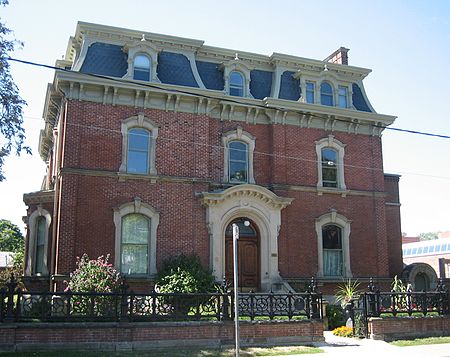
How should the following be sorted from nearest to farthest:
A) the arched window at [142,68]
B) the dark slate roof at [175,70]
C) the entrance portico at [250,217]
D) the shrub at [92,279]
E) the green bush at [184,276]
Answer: the shrub at [92,279], the green bush at [184,276], the entrance portico at [250,217], the arched window at [142,68], the dark slate roof at [175,70]

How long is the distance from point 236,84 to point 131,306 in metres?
11.9

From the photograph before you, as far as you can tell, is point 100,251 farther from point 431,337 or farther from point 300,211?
point 431,337

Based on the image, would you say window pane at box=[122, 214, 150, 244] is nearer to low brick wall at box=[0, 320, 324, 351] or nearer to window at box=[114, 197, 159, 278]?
window at box=[114, 197, 159, 278]

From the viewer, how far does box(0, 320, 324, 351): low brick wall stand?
42.0ft

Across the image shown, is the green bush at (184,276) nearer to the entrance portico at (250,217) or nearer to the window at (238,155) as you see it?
the entrance portico at (250,217)

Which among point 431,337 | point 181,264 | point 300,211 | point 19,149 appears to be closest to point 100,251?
point 181,264

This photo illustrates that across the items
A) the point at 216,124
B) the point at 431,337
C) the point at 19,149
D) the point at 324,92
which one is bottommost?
the point at 431,337

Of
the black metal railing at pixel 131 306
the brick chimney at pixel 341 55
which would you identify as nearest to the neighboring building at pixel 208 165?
the brick chimney at pixel 341 55

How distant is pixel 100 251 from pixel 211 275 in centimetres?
409

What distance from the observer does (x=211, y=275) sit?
1930 cm

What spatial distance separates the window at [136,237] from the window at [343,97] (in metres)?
10.1

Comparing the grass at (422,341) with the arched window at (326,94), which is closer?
the grass at (422,341)

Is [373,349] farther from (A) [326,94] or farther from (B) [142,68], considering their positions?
(B) [142,68]

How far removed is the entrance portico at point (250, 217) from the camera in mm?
20250
